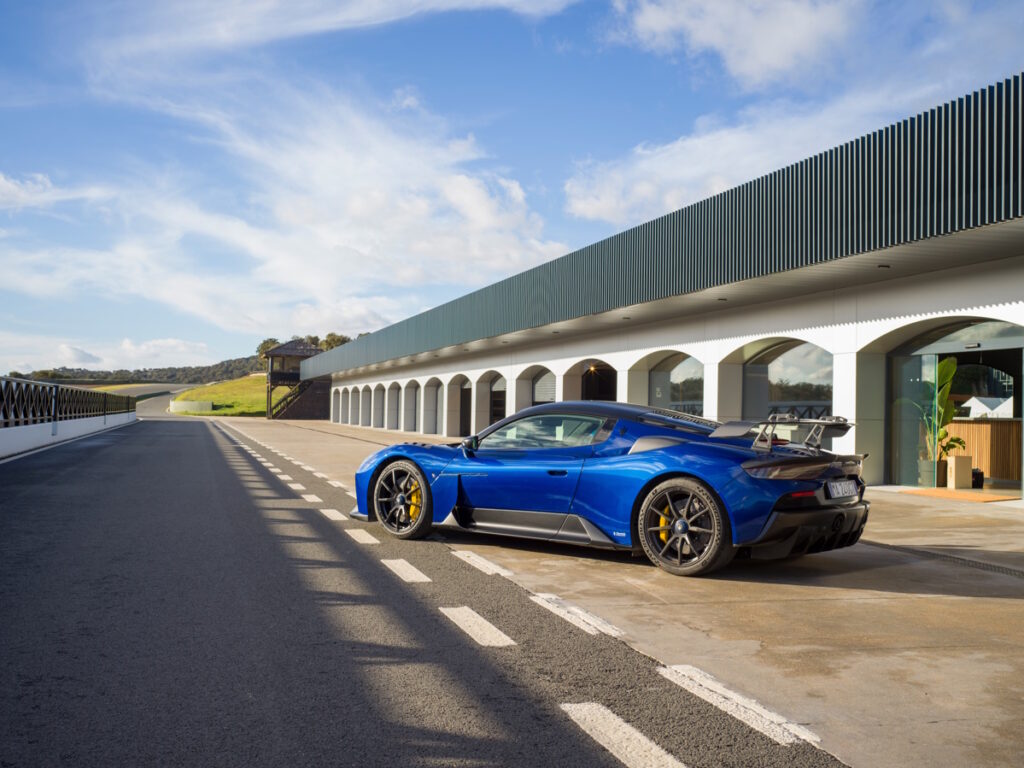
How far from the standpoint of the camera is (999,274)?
12.6m

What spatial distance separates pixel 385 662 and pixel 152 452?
66.3 ft

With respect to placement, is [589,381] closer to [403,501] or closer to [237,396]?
[403,501]

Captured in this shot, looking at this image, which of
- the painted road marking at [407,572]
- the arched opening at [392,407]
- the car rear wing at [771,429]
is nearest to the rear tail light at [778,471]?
the car rear wing at [771,429]

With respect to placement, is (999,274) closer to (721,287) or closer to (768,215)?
(768,215)

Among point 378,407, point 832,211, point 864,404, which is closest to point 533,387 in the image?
point 864,404

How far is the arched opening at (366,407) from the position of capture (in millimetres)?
56297

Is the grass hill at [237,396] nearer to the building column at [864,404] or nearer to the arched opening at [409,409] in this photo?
the arched opening at [409,409]

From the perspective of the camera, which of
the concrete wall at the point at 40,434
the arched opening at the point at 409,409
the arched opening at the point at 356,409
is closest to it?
the concrete wall at the point at 40,434

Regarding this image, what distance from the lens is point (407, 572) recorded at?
636cm

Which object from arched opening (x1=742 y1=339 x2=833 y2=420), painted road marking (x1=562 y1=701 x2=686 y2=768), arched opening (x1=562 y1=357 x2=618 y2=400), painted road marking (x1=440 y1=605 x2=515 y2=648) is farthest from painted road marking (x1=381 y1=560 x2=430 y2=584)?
arched opening (x1=562 y1=357 x2=618 y2=400)

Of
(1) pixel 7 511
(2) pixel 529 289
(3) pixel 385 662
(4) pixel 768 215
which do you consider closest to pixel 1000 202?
(4) pixel 768 215

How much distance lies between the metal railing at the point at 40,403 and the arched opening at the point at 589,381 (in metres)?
14.6

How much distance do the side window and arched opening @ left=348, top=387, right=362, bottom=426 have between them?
5245 centimetres

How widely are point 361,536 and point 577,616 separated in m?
3.45
